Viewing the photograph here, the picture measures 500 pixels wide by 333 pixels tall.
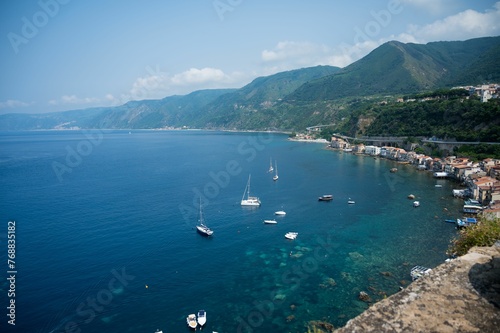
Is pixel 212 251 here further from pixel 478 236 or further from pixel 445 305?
pixel 445 305

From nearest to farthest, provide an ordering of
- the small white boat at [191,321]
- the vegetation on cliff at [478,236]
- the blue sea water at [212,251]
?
1. the vegetation on cliff at [478,236]
2. the small white boat at [191,321]
3. the blue sea water at [212,251]

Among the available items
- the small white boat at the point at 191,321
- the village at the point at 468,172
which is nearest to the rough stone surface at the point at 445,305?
the small white boat at the point at 191,321

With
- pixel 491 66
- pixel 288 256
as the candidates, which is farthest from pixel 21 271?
pixel 491 66

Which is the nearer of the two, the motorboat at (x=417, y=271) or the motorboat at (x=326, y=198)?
the motorboat at (x=417, y=271)

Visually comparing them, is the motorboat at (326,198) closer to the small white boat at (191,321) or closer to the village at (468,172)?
the village at (468,172)

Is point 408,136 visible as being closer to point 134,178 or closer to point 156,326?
point 134,178

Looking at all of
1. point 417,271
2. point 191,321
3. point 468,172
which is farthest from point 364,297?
point 468,172

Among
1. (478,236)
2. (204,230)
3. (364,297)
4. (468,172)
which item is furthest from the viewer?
(468,172)
